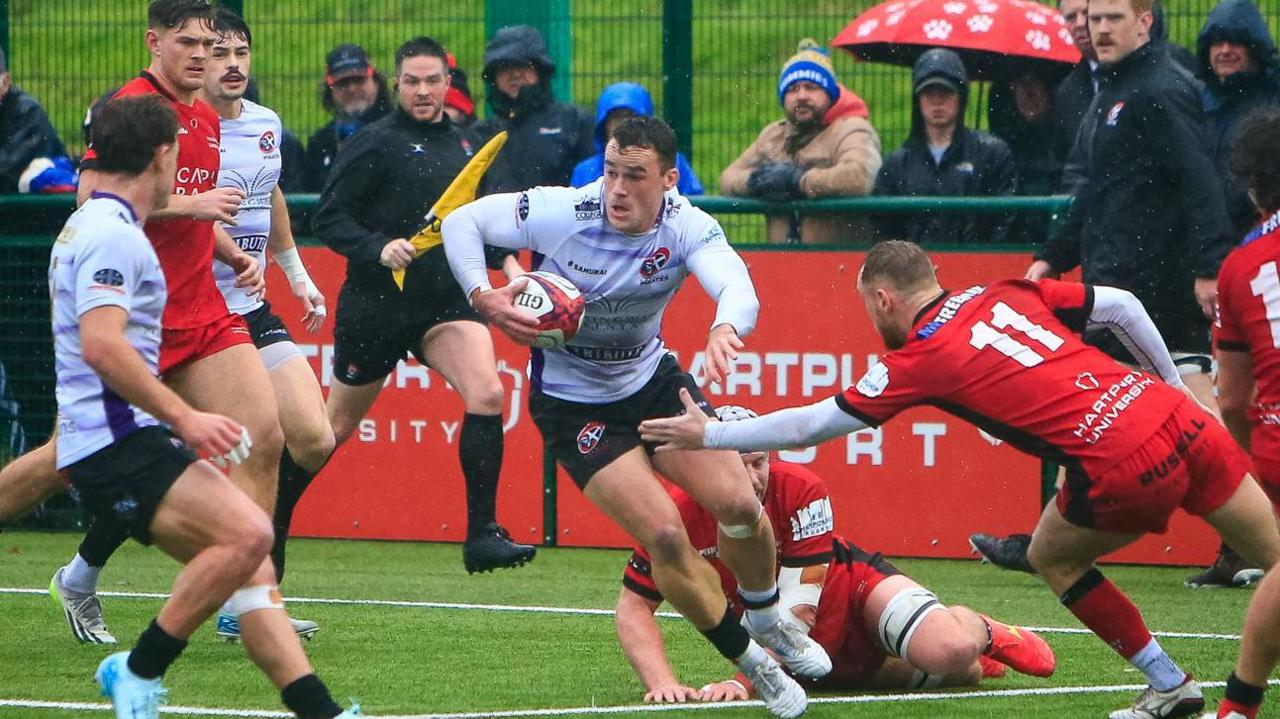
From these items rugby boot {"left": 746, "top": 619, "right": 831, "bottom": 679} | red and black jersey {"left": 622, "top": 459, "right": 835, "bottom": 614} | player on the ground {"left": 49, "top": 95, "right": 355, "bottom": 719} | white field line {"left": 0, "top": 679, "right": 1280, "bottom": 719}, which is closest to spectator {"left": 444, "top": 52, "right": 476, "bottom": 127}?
red and black jersey {"left": 622, "top": 459, "right": 835, "bottom": 614}

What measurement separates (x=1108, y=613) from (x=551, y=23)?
20.6ft

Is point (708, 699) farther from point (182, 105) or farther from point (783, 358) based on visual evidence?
point (783, 358)

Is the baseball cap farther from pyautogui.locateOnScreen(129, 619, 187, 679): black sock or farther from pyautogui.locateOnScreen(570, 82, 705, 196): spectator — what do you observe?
pyautogui.locateOnScreen(129, 619, 187, 679): black sock

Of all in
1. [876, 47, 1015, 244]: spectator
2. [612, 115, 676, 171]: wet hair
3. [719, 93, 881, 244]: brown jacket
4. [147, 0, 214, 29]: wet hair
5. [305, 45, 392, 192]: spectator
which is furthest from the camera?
[305, 45, 392, 192]: spectator

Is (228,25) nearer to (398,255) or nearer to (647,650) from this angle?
(398,255)

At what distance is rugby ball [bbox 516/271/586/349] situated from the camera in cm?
684

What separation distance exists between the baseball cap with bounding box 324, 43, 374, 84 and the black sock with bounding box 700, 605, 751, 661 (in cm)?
633

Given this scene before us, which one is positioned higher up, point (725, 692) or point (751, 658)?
point (751, 658)

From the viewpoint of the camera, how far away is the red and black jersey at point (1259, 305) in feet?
19.3

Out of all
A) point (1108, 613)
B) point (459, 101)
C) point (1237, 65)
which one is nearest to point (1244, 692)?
point (1108, 613)

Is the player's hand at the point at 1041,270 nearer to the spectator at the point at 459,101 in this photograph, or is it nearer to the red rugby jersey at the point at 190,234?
the red rugby jersey at the point at 190,234

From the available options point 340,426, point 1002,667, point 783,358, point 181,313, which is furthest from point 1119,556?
point 181,313

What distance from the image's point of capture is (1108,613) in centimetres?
629

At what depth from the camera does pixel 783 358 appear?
10484 millimetres
